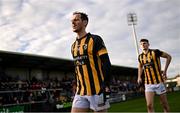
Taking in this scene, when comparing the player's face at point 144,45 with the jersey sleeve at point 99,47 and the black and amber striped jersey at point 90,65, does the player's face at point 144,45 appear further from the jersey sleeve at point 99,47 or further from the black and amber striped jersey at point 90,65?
the jersey sleeve at point 99,47

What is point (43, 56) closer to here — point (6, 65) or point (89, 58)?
point (6, 65)

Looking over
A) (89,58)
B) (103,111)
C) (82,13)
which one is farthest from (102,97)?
(82,13)

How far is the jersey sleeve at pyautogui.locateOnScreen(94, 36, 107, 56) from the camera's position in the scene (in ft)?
15.3

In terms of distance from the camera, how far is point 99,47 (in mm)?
4695

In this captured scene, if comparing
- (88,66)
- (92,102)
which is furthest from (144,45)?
(92,102)

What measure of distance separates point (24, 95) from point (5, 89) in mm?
1397

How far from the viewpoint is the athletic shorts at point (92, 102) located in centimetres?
452

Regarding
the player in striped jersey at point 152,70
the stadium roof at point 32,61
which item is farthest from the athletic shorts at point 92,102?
the stadium roof at point 32,61

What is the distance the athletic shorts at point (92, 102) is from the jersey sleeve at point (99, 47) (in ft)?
2.06

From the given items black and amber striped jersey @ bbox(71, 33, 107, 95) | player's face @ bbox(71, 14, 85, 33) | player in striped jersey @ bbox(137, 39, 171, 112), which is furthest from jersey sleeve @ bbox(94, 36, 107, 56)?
player in striped jersey @ bbox(137, 39, 171, 112)

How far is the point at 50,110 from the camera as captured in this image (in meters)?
20.8

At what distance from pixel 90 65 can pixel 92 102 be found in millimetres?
569

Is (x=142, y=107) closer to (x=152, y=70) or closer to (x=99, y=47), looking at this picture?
(x=152, y=70)

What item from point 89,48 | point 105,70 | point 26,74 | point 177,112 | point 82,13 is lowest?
A: point 177,112
